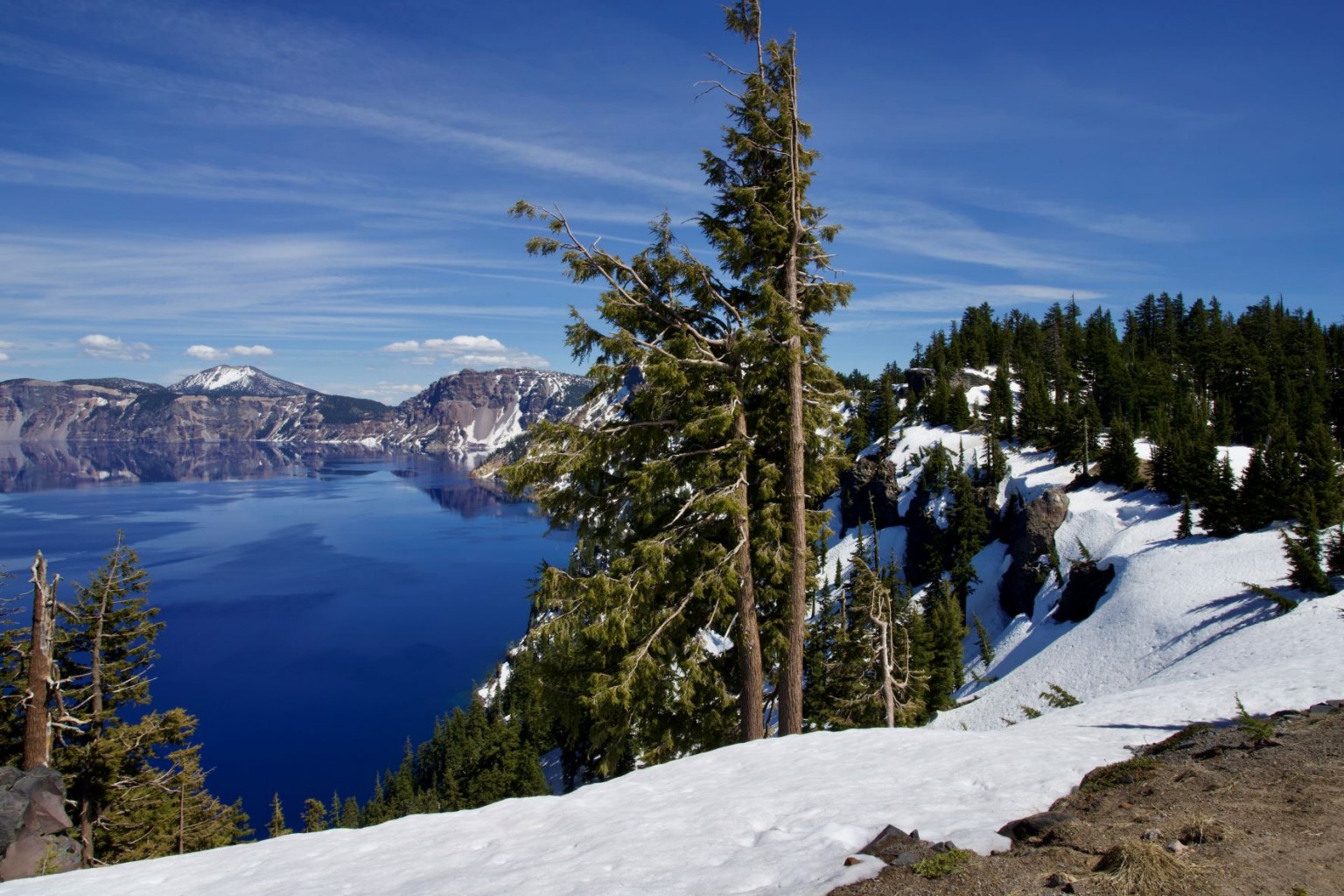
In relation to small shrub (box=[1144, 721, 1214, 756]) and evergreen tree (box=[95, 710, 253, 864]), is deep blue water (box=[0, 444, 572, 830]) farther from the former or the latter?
small shrub (box=[1144, 721, 1214, 756])

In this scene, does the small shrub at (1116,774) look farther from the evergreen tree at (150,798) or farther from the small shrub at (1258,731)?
the evergreen tree at (150,798)

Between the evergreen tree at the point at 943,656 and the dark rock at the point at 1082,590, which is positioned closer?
the evergreen tree at the point at 943,656

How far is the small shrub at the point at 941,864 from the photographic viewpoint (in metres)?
4.12

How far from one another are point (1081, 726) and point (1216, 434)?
2352 inches

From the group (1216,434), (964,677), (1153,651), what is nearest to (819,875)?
(1153,651)

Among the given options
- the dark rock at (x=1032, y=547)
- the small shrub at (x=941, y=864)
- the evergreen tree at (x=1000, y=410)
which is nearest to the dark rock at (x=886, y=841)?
the small shrub at (x=941, y=864)

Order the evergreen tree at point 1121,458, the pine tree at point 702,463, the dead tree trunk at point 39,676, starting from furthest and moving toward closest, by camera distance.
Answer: the evergreen tree at point 1121,458 → the dead tree trunk at point 39,676 → the pine tree at point 702,463

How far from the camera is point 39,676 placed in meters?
12.5

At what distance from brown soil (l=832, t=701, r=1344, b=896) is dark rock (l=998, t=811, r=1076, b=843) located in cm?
1

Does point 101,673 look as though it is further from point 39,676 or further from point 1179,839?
point 1179,839

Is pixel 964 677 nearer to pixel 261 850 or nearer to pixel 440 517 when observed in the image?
pixel 261 850

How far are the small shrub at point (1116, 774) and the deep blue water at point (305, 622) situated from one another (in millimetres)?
23440

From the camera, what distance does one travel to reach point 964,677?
45.2 metres

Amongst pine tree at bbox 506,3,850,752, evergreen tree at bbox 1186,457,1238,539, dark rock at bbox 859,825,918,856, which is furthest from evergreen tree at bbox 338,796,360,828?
evergreen tree at bbox 1186,457,1238,539
